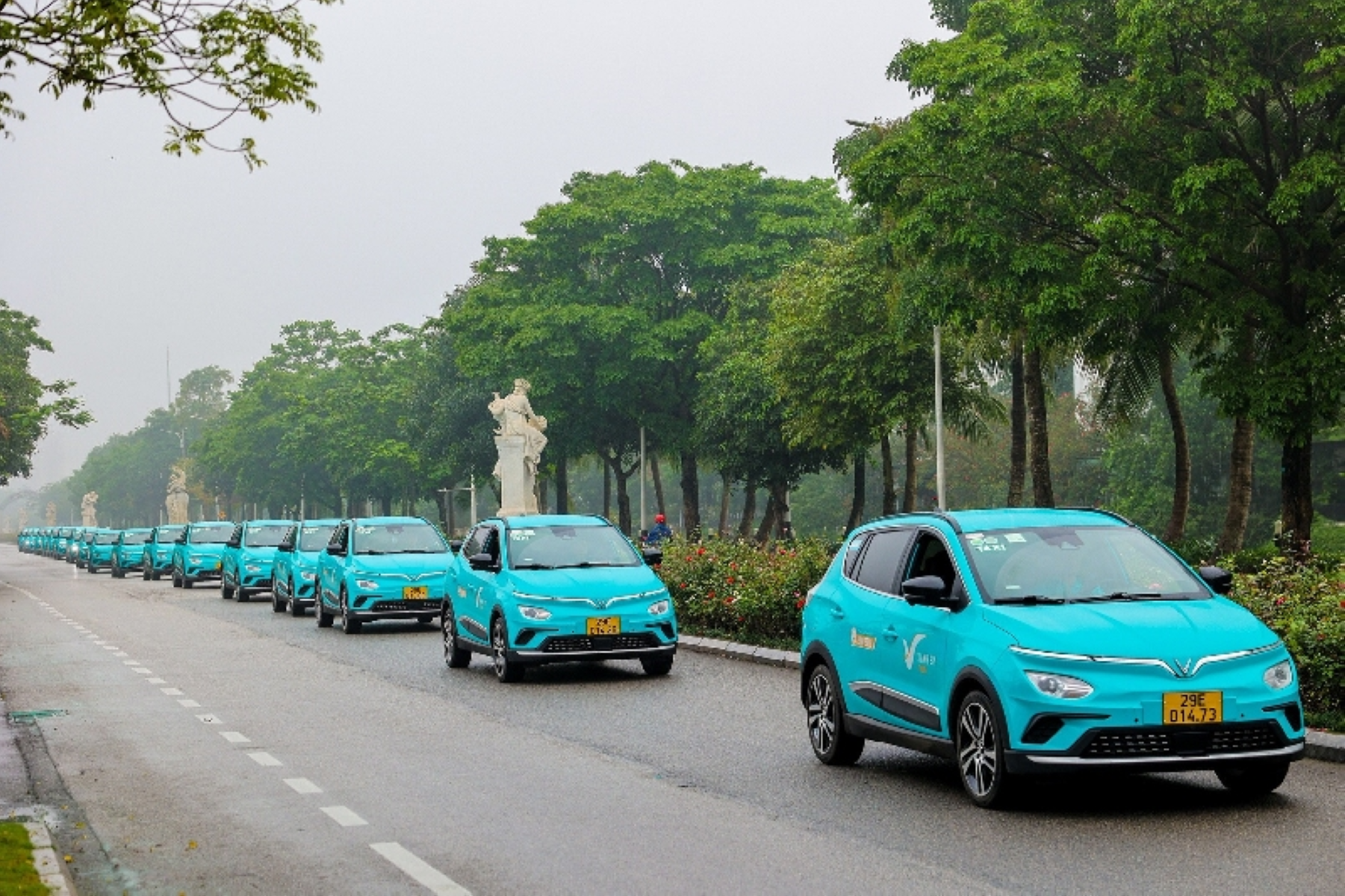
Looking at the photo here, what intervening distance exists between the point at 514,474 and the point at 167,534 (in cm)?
1175

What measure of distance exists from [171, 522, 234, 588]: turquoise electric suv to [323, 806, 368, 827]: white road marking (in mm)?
37956

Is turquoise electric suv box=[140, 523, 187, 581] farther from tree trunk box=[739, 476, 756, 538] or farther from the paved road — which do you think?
the paved road

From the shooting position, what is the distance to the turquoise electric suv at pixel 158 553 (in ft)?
181

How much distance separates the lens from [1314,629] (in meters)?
12.6

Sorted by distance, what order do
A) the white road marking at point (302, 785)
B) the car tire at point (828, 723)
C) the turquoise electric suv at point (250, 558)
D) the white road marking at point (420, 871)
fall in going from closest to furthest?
the white road marking at point (420, 871) → the white road marking at point (302, 785) → the car tire at point (828, 723) → the turquoise electric suv at point (250, 558)

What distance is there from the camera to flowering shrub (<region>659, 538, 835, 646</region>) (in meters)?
21.0

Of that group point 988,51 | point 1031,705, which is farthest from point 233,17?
point 988,51

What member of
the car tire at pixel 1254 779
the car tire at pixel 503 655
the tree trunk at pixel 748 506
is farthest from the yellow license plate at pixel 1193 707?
the tree trunk at pixel 748 506

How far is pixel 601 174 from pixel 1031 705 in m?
57.5

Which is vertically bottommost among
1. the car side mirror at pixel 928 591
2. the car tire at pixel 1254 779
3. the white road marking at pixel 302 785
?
the white road marking at pixel 302 785

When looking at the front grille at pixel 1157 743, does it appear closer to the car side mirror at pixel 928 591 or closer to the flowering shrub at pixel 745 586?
the car side mirror at pixel 928 591

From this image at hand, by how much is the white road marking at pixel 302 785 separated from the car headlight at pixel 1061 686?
175 inches

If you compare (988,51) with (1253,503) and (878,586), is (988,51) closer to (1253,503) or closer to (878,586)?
(878,586)

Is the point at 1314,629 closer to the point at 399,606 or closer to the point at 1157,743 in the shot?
the point at 1157,743
